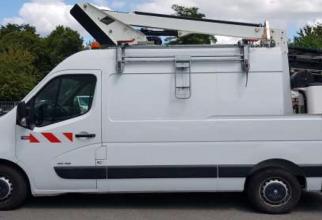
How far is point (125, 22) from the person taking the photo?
948 cm

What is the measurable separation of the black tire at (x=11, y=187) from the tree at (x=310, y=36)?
1755 inches

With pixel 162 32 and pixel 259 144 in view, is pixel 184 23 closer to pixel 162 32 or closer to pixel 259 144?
pixel 162 32

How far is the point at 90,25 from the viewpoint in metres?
9.61

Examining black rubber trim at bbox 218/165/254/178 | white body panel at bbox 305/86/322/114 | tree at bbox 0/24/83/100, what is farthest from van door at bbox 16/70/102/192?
Result: tree at bbox 0/24/83/100

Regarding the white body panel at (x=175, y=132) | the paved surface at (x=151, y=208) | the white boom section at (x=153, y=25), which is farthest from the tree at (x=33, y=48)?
the white body panel at (x=175, y=132)

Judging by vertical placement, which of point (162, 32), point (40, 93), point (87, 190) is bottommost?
point (87, 190)

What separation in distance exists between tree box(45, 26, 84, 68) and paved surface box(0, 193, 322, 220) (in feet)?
259

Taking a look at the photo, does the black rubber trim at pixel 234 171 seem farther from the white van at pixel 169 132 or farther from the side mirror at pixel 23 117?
the side mirror at pixel 23 117

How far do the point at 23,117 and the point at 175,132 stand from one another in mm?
2229

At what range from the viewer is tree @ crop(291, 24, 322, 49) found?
168ft

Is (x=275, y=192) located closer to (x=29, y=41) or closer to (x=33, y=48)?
(x=33, y=48)

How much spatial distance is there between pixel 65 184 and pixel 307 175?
3.54 m

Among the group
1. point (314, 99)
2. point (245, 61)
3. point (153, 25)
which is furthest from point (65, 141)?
point (314, 99)

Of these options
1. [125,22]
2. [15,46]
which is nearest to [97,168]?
[125,22]
